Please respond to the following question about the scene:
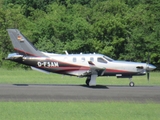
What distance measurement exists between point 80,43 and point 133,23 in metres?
8.43

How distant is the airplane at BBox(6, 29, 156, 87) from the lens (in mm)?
32812

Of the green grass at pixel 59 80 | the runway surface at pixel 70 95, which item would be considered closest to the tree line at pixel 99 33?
the green grass at pixel 59 80

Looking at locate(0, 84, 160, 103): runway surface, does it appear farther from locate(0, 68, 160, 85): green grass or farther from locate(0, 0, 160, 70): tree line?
locate(0, 0, 160, 70): tree line

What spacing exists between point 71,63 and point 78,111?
1450cm

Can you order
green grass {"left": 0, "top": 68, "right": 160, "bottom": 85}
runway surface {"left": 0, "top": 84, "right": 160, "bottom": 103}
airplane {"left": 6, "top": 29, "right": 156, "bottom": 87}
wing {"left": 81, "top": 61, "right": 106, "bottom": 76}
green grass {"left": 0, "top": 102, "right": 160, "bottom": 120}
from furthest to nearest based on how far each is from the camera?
green grass {"left": 0, "top": 68, "right": 160, "bottom": 85}, airplane {"left": 6, "top": 29, "right": 156, "bottom": 87}, wing {"left": 81, "top": 61, "right": 106, "bottom": 76}, runway surface {"left": 0, "top": 84, "right": 160, "bottom": 103}, green grass {"left": 0, "top": 102, "right": 160, "bottom": 120}

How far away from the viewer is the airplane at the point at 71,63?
32.8m

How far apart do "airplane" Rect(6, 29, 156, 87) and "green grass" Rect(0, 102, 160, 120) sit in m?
11.4

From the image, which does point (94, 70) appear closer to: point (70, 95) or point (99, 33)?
point (70, 95)

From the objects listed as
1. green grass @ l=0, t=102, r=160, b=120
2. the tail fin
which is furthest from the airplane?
green grass @ l=0, t=102, r=160, b=120

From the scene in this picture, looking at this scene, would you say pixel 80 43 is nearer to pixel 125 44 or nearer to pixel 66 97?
pixel 125 44

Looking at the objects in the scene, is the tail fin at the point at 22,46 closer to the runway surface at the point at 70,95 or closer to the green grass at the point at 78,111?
the runway surface at the point at 70,95

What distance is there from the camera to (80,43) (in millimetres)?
63031

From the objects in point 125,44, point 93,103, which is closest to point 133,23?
point 125,44

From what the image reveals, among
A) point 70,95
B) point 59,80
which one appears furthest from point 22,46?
point 70,95
